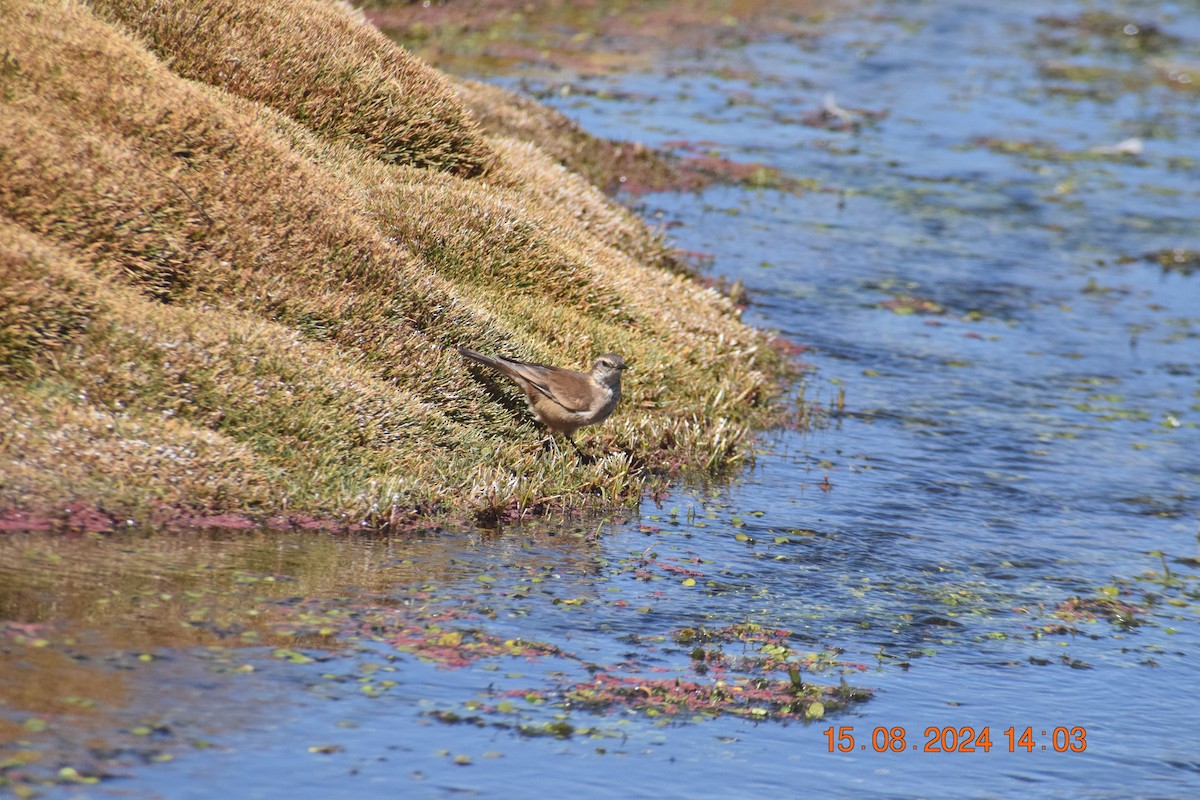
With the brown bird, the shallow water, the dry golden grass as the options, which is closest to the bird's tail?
the brown bird

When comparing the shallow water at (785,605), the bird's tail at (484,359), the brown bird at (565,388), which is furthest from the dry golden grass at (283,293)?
the shallow water at (785,605)

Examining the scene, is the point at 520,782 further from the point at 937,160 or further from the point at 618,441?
the point at 937,160

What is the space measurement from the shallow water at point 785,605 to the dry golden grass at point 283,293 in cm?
61

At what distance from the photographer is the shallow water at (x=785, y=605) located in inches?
284

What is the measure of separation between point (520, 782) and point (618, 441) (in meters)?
5.70

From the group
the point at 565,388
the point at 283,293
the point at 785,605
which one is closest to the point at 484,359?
the point at 565,388

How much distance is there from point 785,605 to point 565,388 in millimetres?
2579

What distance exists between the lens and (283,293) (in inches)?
431

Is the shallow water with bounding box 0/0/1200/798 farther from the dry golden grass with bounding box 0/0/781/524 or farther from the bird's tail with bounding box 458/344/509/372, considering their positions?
the bird's tail with bounding box 458/344/509/372

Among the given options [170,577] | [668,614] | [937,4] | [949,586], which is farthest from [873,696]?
[937,4]

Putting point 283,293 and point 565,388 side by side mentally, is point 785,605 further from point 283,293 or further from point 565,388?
point 283,293

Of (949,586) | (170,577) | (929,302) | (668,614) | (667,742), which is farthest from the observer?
(929,302)

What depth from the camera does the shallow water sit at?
23.6 ft

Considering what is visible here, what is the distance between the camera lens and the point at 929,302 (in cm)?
2086
